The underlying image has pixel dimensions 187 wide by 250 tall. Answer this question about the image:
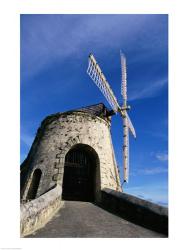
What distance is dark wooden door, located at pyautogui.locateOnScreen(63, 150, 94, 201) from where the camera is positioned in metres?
10.6

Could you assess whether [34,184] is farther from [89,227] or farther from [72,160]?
[89,227]

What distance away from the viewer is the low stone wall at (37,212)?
4949mm

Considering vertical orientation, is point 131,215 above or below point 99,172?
below

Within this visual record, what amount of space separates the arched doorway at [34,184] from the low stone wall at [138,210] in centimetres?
323

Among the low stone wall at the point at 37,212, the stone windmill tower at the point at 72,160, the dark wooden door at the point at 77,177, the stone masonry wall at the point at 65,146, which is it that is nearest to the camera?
the low stone wall at the point at 37,212

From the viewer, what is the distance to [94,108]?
14.1 metres

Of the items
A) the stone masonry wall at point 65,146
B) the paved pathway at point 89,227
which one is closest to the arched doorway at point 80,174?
the stone masonry wall at point 65,146

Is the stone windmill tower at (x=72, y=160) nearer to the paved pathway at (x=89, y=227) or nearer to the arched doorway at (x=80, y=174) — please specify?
the arched doorway at (x=80, y=174)

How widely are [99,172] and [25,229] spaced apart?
19.1 feet

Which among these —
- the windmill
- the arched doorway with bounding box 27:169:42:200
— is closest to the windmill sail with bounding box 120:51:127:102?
the windmill

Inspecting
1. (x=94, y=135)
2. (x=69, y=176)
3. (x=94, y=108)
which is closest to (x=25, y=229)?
(x=69, y=176)

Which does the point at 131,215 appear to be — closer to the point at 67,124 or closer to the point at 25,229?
the point at 25,229

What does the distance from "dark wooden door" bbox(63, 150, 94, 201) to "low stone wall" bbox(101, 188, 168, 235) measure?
1766mm

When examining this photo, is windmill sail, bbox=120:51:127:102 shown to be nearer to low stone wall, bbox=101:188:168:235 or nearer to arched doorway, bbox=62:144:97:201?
arched doorway, bbox=62:144:97:201
